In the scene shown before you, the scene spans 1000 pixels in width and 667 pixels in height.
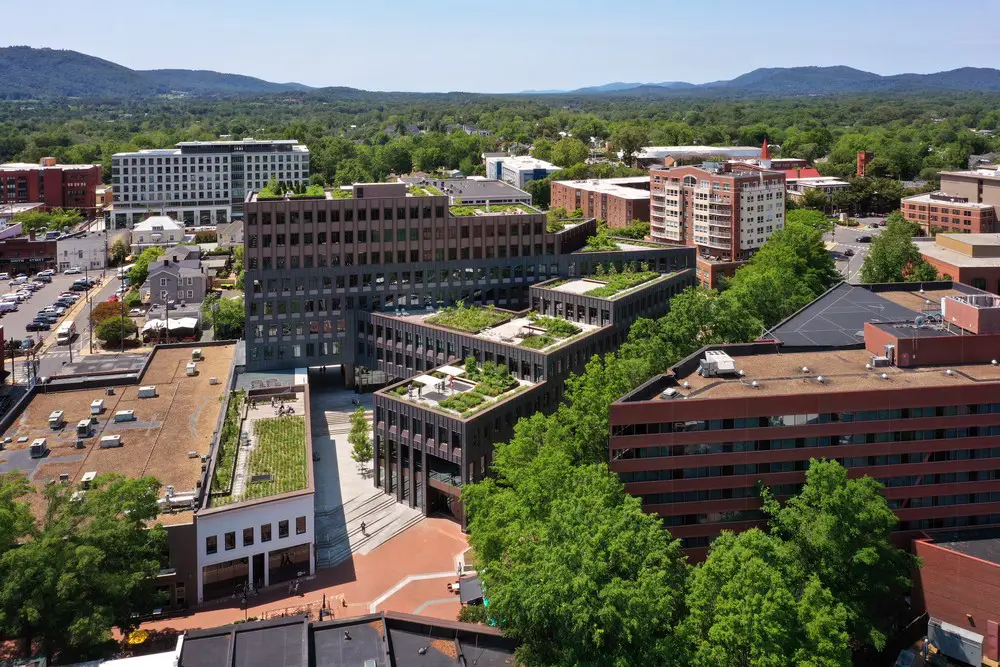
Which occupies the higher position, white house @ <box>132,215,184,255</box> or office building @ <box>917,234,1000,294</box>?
white house @ <box>132,215,184,255</box>

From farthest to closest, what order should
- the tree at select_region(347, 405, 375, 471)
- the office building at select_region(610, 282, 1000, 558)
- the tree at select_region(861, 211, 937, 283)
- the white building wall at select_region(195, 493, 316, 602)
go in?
the tree at select_region(861, 211, 937, 283)
the tree at select_region(347, 405, 375, 471)
the white building wall at select_region(195, 493, 316, 602)
the office building at select_region(610, 282, 1000, 558)

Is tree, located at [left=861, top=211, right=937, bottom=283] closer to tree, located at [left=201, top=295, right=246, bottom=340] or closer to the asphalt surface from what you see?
the asphalt surface

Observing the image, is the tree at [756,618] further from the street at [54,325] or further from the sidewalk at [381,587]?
the street at [54,325]

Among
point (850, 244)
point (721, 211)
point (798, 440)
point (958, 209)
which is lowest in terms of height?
point (798, 440)

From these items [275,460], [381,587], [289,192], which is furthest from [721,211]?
[381,587]

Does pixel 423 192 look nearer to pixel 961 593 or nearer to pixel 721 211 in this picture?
pixel 721 211

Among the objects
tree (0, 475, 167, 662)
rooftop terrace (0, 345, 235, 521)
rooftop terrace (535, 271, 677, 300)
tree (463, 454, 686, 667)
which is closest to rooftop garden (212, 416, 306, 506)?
rooftop terrace (0, 345, 235, 521)

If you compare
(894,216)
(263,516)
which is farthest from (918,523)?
(894,216)
